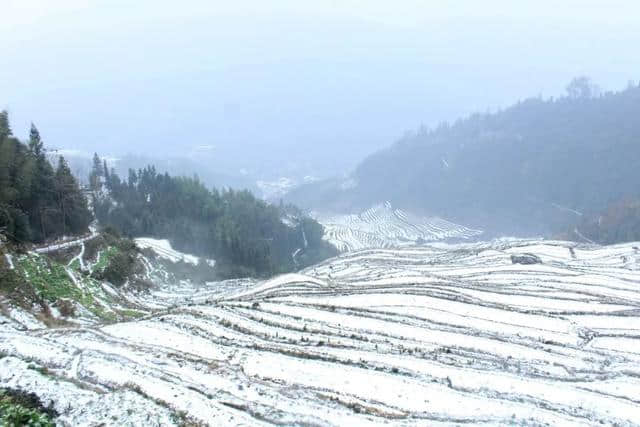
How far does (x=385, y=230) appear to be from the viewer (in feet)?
546

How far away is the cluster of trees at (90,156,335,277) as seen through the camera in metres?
77.4

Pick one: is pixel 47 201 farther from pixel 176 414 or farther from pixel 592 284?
pixel 592 284

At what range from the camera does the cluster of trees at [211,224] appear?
77.4 meters

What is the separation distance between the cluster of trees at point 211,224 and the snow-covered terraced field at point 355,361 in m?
41.0

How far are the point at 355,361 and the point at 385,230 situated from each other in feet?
480

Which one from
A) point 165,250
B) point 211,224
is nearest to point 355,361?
point 165,250

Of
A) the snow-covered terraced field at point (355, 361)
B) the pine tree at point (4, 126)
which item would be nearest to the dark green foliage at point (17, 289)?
the snow-covered terraced field at point (355, 361)

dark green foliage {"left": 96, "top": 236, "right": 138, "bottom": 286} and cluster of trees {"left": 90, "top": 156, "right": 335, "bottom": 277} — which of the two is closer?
dark green foliage {"left": 96, "top": 236, "right": 138, "bottom": 286}

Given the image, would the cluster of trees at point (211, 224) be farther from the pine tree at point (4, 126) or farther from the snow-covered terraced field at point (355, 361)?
the snow-covered terraced field at point (355, 361)

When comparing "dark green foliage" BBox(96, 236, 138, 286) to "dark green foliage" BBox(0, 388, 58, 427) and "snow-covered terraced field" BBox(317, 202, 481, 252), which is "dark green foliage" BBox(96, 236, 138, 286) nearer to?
"dark green foliage" BBox(0, 388, 58, 427)

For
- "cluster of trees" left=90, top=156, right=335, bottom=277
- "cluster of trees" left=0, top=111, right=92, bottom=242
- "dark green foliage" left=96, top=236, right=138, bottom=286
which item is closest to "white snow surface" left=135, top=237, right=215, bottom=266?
"cluster of trees" left=90, top=156, right=335, bottom=277

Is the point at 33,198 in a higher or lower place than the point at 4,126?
lower

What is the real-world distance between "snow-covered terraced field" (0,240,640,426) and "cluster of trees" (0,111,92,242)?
25424 mm

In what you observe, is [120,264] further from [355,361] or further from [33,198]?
[355,361]
